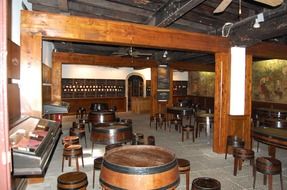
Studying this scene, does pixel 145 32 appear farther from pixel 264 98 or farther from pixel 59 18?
pixel 264 98

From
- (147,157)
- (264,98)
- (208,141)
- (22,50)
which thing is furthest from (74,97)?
(147,157)

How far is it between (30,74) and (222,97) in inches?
158

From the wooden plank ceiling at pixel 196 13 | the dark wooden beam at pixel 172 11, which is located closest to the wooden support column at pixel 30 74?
the wooden plank ceiling at pixel 196 13

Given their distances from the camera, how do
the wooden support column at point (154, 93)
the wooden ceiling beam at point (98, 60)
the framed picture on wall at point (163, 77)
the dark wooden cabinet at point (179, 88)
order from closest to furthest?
the wooden ceiling beam at point (98, 60), the framed picture on wall at point (163, 77), the wooden support column at point (154, 93), the dark wooden cabinet at point (179, 88)

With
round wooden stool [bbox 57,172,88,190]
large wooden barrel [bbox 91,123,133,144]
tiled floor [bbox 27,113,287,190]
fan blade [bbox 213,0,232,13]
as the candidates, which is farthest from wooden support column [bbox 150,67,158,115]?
round wooden stool [bbox 57,172,88,190]

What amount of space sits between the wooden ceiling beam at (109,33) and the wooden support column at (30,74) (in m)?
0.16

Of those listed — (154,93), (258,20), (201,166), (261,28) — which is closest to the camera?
(258,20)

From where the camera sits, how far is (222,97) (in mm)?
5195

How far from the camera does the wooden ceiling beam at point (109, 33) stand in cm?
364

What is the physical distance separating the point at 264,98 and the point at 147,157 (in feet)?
32.0

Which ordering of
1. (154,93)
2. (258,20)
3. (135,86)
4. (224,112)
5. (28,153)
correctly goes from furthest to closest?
(135,86)
(154,93)
(224,112)
(258,20)
(28,153)

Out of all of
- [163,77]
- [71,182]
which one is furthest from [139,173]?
[163,77]

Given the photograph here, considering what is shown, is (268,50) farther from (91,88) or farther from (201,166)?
(91,88)

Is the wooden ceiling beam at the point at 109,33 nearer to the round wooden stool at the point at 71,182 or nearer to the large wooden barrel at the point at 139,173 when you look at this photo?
the round wooden stool at the point at 71,182
